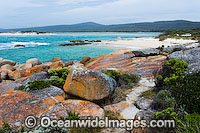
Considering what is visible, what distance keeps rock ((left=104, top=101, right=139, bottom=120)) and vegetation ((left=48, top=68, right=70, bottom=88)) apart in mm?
3139

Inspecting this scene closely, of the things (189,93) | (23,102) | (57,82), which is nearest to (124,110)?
(189,93)

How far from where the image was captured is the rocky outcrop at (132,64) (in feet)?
40.3

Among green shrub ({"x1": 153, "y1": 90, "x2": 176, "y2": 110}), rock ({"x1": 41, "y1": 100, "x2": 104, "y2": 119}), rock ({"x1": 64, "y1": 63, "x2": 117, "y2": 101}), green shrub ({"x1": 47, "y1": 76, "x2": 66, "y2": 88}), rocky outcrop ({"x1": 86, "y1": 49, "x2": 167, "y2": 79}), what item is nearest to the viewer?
green shrub ({"x1": 153, "y1": 90, "x2": 176, "y2": 110})

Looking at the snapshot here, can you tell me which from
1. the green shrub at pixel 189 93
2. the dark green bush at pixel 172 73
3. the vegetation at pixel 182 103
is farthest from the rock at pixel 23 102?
the dark green bush at pixel 172 73

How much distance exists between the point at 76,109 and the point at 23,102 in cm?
220

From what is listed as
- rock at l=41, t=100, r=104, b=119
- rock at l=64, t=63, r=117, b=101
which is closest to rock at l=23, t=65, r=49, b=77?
rock at l=64, t=63, r=117, b=101

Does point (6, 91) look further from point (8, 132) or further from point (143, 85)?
point (143, 85)

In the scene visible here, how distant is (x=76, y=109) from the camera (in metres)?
6.06

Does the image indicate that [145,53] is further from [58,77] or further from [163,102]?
[163,102]

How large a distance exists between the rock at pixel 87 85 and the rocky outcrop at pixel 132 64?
17.7 feet

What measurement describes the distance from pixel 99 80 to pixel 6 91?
4.38m

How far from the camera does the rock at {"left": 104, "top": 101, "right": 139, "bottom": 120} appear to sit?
6055 millimetres

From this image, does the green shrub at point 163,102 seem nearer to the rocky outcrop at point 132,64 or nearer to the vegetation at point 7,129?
the vegetation at point 7,129

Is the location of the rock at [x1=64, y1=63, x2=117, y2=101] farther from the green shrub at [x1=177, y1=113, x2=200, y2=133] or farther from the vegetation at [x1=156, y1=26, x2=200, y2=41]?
the vegetation at [x1=156, y1=26, x2=200, y2=41]
